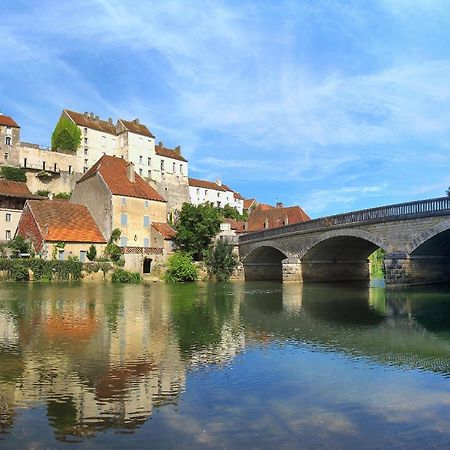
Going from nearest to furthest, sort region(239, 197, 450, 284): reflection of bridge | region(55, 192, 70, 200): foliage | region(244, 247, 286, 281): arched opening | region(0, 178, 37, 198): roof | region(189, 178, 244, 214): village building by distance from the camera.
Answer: region(239, 197, 450, 284): reflection of bridge → region(244, 247, 286, 281): arched opening → region(0, 178, 37, 198): roof → region(55, 192, 70, 200): foliage → region(189, 178, 244, 214): village building

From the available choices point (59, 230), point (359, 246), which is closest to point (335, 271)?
point (359, 246)

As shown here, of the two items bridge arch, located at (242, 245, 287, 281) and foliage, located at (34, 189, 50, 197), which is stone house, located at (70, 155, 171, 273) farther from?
foliage, located at (34, 189, 50, 197)

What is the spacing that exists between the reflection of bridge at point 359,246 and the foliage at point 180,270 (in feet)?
21.4

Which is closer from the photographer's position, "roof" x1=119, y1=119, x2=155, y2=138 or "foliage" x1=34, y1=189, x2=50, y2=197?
"foliage" x1=34, y1=189, x2=50, y2=197

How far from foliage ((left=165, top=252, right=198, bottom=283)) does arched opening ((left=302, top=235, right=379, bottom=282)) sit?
10.2m

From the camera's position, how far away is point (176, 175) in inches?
3201

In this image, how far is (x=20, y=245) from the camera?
44312 mm

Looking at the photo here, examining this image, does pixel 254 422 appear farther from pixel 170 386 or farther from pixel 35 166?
pixel 35 166

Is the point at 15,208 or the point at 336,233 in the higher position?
the point at 15,208

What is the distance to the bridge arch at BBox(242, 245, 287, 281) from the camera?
165ft

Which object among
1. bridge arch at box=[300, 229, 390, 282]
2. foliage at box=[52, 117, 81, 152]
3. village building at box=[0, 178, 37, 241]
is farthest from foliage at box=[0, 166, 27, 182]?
bridge arch at box=[300, 229, 390, 282]

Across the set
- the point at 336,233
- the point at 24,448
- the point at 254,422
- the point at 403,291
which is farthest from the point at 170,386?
the point at 336,233

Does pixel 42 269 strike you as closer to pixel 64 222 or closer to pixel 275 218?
pixel 64 222

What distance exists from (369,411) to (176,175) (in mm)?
74579
